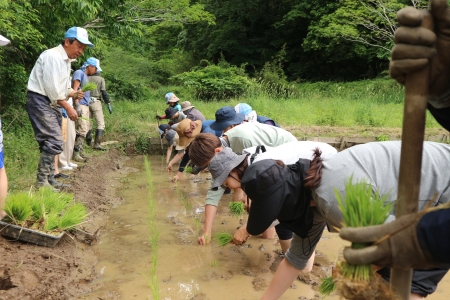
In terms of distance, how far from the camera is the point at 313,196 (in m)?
2.21

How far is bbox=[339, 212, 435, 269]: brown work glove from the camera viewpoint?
4.04 feet

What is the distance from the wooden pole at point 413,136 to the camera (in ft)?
4.09

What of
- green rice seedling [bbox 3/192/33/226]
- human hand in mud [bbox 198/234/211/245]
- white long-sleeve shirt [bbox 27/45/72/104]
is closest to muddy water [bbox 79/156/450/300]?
human hand in mud [bbox 198/234/211/245]

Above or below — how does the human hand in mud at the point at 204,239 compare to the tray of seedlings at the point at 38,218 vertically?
below

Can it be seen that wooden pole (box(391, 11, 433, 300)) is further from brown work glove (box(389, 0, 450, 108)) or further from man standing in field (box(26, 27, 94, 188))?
man standing in field (box(26, 27, 94, 188))

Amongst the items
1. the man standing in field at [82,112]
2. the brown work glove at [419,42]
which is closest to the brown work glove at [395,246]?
the brown work glove at [419,42]

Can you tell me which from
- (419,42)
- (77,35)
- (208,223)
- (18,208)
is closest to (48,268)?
(18,208)

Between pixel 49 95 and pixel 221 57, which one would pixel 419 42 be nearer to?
pixel 49 95

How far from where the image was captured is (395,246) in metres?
1.24

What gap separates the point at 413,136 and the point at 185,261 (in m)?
2.97

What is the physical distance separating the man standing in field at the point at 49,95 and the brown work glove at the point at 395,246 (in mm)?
4032

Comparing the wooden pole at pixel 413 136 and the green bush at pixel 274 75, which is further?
the green bush at pixel 274 75

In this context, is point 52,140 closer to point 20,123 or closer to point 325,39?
point 20,123

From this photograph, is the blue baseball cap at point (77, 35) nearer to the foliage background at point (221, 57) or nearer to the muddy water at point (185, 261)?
the foliage background at point (221, 57)
